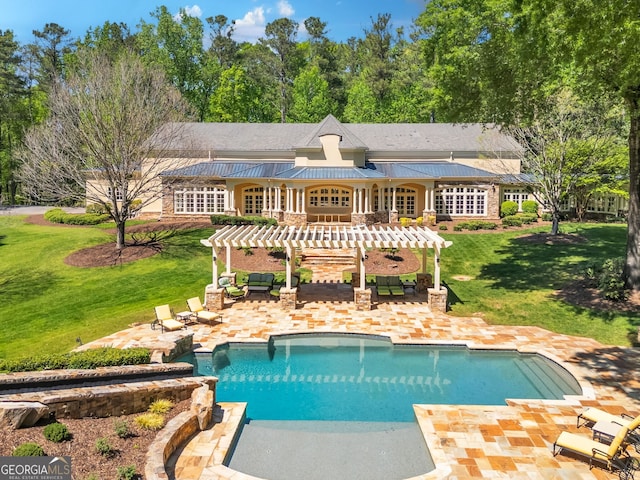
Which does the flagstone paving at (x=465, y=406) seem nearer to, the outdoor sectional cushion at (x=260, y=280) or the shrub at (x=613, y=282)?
the outdoor sectional cushion at (x=260, y=280)

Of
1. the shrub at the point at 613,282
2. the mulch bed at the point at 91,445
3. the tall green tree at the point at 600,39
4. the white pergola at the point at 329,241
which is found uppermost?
the tall green tree at the point at 600,39

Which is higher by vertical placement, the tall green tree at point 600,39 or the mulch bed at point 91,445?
the tall green tree at point 600,39

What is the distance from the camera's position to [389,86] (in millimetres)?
56750

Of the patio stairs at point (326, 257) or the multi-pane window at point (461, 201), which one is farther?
the multi-pane window at point (461, 201)

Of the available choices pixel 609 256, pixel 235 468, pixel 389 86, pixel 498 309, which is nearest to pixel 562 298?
pixel 498 309

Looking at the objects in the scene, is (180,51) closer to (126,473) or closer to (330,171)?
(330,171)

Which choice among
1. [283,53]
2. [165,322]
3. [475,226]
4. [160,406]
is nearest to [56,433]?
[160,406]

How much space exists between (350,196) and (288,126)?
10.5 metres

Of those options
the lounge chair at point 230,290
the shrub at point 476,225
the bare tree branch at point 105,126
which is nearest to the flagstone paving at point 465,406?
the lounge chair at point 230,290

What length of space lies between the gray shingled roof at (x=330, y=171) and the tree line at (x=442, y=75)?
5.29m

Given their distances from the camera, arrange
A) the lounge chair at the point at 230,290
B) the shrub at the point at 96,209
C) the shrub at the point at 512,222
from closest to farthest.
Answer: the lounge chair at the point at 230,290 < the shrub at the point at 512,222 < the shrub at the point at 96,209

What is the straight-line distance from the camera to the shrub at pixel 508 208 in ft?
113

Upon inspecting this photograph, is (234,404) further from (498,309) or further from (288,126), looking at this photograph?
(288,126)

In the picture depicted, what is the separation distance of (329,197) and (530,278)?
17703 mm
